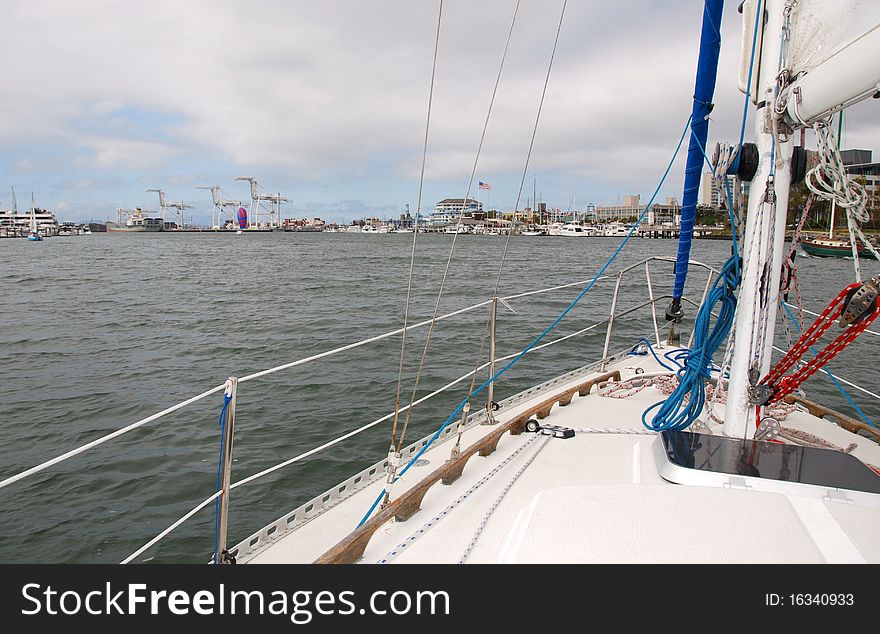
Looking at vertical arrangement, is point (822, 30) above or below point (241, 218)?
below

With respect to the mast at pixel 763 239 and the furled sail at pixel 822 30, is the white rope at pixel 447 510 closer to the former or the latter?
the mast at pixel 763 239

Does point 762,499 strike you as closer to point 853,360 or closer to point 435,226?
point 853,360

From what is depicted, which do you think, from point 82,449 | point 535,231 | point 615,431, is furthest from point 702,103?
point 535,231

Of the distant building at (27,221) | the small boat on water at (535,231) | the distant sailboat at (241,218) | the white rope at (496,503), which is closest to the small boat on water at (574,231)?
the small boat on water at (535,231)

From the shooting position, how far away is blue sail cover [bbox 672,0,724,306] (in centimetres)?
334

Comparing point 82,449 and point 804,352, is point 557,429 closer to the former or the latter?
point 804,352

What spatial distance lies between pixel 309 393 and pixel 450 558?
5001 millimetres

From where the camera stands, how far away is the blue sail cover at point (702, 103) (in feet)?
11.0

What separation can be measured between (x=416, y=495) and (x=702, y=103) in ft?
9.75

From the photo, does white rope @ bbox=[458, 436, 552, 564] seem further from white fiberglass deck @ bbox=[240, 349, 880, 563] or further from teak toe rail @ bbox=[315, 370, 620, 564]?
teak toe rail @ bbox=[315, 370, 620, 564]

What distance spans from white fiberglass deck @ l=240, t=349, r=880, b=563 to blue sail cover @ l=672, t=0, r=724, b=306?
1.57 meters

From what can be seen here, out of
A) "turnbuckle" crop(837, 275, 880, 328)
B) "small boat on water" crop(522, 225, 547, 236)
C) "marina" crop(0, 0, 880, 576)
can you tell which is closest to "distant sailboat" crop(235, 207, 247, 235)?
"small boat on water" crop(522, 225, 547, 236)

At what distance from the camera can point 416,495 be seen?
2.33 meters
